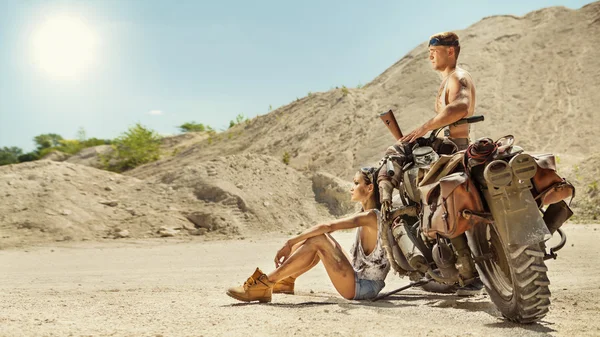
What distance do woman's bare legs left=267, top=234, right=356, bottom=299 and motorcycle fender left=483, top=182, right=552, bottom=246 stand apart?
1.90 m

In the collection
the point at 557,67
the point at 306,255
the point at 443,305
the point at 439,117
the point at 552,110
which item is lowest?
the point at 443,305

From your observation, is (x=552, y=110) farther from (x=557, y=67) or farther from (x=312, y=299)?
(x=312, y=299)

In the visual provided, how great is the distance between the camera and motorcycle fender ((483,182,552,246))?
13.6 feet

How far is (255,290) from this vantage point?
5.82m

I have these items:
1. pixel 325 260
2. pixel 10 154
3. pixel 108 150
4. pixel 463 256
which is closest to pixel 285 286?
pixel 325 260

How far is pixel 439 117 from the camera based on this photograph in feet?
17.6

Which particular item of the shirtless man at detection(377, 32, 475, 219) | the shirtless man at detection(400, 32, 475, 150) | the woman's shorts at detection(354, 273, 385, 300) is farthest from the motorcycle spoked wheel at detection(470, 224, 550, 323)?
the woman's shorts at detection(354, 273, 385, 300)

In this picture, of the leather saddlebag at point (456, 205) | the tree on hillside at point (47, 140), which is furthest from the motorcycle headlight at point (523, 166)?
the tree on hillside at point (47, 140)

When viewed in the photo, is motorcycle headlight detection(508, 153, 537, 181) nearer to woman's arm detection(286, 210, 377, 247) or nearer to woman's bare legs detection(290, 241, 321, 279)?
woman's arm detection(286, 210, 377, 247)

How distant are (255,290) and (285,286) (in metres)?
0.60

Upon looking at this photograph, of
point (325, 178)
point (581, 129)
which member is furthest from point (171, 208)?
point (581, 129)

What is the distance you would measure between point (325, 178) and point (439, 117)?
1505cm

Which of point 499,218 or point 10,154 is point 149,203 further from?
point 10,154

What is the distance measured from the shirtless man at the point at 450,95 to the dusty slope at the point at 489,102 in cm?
1982
